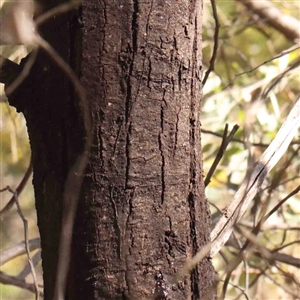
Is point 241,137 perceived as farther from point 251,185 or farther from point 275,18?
point 251,185

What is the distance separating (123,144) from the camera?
738mm

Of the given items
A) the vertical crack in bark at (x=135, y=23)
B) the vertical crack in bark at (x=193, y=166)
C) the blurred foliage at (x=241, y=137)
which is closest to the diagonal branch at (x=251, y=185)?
the vertical crack in bark at (x=193, y=166)

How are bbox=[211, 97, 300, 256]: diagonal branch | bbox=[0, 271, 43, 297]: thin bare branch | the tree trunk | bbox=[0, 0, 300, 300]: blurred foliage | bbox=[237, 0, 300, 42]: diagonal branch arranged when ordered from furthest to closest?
bbox=[237, 0, 300, 42]: diagonal branch < bbox=[0, 0, 300, 300]: blurred foliage < bbox=[0, 271, 43, 297]: thin bare branch < bbox=[211, 97, 300, 256]: diagonal branch < the tree trunk

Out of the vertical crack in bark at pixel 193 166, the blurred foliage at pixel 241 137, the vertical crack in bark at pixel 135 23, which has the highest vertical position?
the blurred foliage at pixel 241 137

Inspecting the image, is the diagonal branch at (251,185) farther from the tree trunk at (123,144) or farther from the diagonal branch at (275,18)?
the diagonal branch at (275,18)

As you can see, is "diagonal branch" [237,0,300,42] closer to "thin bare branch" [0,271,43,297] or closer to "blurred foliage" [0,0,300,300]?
"blurred foliage" [0,0,300,300]

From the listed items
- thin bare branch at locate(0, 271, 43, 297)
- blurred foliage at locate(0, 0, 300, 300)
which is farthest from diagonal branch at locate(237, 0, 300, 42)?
thin bare branch at locate(0, 271, 43, 297)

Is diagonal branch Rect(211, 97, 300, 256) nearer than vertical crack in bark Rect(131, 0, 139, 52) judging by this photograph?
No

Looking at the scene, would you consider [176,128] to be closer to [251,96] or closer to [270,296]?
[251,96]

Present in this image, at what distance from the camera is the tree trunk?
737 millimetres

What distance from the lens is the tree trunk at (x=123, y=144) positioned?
737 millimetres

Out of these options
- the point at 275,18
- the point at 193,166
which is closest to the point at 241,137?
the point at 275,18

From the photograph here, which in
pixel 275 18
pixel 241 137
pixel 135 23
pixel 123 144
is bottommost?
pixel 123 144

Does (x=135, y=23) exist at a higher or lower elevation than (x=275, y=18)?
lower
